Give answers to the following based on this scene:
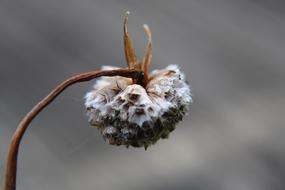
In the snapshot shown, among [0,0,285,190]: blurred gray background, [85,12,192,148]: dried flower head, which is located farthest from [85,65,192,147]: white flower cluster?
[0,0,285,190]: blurred gray background

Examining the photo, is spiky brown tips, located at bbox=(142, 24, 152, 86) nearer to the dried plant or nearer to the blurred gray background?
the dried plant

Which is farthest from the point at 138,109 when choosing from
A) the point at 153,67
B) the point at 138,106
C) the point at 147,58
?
the point at 153,67

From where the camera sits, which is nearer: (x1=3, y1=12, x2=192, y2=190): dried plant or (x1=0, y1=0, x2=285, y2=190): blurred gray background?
(x1=3, y1=12, x2=192, y2=190): dried plant

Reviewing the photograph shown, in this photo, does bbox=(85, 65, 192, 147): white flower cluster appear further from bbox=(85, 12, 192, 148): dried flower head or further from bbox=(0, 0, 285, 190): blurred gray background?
bbox=(0, 0, 285, 190): blurred gray background

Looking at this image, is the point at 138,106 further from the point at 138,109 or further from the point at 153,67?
the point at 153,67

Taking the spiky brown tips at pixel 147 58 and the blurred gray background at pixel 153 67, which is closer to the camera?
the spiky brown tips at pixel 147 58

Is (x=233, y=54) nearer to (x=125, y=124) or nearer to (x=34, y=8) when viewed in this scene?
(x=34, y=8)

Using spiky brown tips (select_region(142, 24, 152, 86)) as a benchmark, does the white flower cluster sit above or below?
below

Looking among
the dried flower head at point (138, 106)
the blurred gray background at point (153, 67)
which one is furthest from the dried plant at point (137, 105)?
the blurred gray background at point (153, 67)

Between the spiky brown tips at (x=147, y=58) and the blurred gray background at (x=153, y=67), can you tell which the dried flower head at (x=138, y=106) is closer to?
the spiky brown tips at (x=147, y=58)
